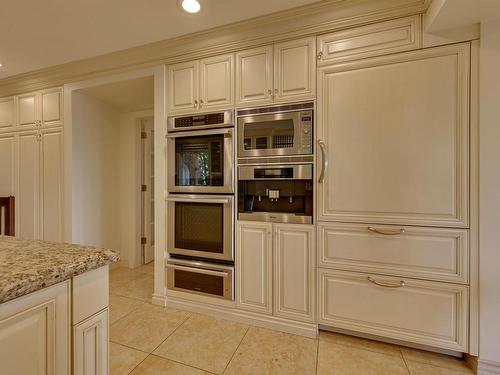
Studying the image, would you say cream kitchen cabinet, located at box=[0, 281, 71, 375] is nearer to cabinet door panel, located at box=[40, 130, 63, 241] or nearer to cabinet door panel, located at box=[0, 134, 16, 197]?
cabinet door panel, located at box=[40, 130, 63, 241]

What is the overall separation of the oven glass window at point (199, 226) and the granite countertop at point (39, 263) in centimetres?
124

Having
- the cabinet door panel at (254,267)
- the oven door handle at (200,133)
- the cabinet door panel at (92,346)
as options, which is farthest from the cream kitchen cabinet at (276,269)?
the cabinet door panel at (92,346)

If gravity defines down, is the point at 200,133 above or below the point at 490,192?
above

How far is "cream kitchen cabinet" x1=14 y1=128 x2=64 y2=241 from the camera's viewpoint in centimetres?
274

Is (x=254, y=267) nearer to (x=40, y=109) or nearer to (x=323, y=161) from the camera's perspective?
(x=323, y=161)

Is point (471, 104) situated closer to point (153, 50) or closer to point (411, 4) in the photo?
point (411, 4)

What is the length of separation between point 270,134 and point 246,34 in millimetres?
816

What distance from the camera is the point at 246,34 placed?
6.30 feet

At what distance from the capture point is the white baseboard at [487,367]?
1.43m

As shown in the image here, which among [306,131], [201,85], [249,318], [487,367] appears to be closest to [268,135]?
[306,131]

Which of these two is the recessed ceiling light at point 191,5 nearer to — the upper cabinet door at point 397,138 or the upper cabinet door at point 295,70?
the upper cabinet door at point 295,70

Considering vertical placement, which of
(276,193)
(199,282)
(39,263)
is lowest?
(199,282)

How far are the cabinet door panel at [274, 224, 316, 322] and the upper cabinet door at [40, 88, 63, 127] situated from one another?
2736 mm

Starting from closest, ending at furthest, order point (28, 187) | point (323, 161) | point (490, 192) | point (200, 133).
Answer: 1. point (490, 192)
2. point (323, 161)
3. point (200, 133)
4. point (28, 187)
